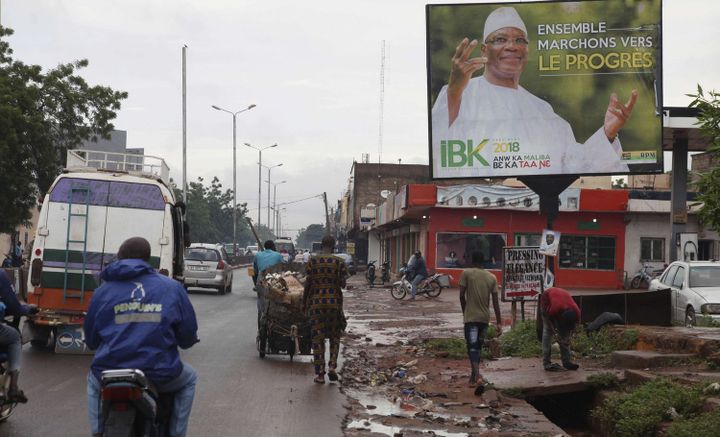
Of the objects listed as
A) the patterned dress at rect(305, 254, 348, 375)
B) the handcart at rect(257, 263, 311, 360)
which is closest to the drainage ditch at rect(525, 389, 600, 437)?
the patterned dress at rect(305, 254, 348, 375)

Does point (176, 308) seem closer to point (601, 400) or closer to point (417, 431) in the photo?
point (417, 431)

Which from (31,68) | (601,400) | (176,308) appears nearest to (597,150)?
(601,400)

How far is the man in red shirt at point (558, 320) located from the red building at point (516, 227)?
25371mm

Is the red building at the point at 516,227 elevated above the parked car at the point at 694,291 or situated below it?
above

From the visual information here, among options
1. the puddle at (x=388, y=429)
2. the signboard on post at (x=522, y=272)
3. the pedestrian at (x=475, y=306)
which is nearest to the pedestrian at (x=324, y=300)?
the pedestrian at (x=475, y=306)

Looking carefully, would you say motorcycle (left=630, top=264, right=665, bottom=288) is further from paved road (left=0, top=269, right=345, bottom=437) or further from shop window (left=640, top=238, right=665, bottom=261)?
paved road (left=0, top=269, right=345, bottom=437)

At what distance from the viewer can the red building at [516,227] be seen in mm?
38062

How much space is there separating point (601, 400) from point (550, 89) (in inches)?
447

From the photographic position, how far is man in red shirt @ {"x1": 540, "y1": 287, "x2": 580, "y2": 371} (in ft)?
38.2

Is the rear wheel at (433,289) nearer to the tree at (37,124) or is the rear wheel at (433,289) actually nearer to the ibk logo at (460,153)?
Result: the ibk logo at (460,153)

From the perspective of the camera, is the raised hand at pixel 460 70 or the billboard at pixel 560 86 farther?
the raised hand at pixel 460 70

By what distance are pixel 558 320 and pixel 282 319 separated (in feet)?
12.9

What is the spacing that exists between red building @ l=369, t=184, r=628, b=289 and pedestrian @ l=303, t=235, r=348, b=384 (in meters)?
26.4

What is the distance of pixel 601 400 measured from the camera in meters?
10.6
